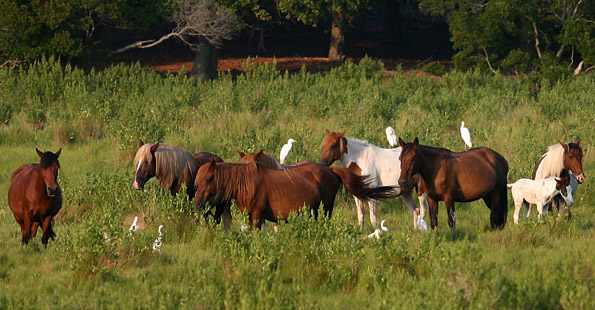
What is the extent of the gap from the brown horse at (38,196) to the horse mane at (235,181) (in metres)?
2.09

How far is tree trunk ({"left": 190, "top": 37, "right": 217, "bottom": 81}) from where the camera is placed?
3572cm

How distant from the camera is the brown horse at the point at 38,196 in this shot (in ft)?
37.0

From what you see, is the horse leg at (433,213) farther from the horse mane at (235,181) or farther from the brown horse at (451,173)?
the horse mane at (235,181)

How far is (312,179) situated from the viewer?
1148 centimetres

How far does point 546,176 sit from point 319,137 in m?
6.37

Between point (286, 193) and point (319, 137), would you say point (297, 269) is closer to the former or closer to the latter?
point (286, 193)

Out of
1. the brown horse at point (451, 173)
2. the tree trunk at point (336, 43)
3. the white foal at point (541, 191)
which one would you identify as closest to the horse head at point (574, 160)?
the white foal at point (541, 191)

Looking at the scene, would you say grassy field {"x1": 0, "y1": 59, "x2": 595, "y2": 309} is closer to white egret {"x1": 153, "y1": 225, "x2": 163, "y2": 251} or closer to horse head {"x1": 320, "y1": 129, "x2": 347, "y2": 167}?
white egret {"x1": 153, "y1": 225, "x2": 163, "y2": 251}

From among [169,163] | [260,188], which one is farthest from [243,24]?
[260,188]

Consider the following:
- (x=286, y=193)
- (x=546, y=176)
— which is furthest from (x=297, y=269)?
(x=546, y=176)

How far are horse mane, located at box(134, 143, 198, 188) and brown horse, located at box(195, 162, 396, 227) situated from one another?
1491 millimetres

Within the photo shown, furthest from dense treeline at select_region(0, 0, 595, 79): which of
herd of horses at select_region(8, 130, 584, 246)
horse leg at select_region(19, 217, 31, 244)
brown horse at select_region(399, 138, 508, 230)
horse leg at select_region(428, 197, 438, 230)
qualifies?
horse leg at select_region(19, 217, 31, 244)

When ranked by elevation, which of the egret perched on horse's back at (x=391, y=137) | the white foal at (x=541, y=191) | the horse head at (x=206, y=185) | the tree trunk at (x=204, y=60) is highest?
the horse head at (x=206, y=185)

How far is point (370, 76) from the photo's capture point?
30688 mm
